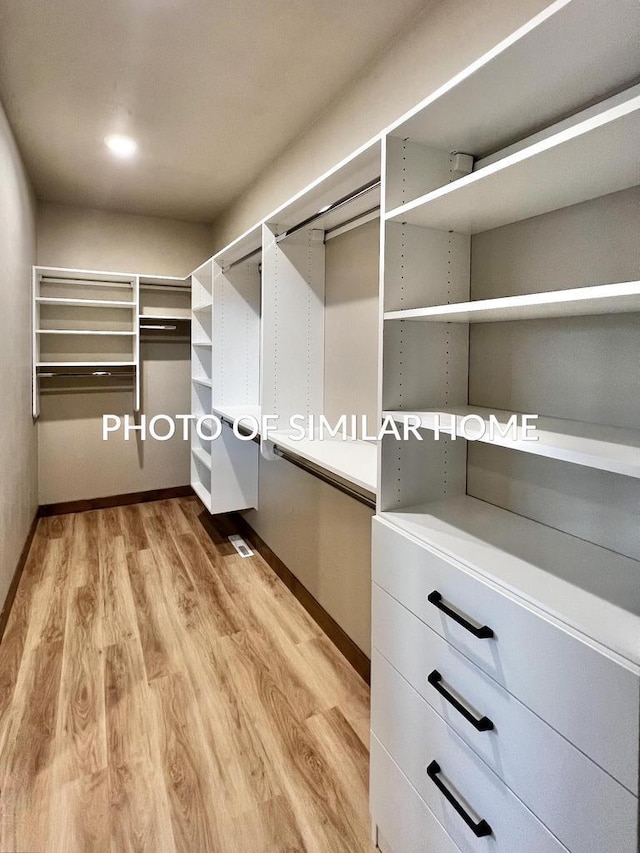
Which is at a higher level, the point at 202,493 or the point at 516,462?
the point at 516,462

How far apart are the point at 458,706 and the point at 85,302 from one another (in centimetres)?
391

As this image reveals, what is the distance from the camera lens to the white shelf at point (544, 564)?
871 mm

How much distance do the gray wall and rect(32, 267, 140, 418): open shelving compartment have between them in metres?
0.39

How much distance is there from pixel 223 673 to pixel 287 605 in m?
0.65

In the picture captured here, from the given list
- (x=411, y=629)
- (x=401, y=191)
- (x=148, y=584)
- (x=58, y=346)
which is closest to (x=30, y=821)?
(x=411, y=629)

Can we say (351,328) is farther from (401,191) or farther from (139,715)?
(139,715)

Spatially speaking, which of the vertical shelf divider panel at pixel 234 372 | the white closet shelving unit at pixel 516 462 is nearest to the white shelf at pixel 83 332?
the vertical shelf divider panel at pixel 234 372

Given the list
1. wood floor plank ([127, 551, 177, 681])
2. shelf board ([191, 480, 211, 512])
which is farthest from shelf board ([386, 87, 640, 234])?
shelf board ([191, 480, 211, 512])

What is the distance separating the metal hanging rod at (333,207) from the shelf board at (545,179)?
35 cm

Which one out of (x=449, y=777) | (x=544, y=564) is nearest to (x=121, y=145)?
(x=544, y=564)

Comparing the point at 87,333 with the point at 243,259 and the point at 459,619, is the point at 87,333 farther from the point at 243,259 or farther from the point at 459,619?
the point at 459,619

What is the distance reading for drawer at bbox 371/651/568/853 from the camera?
0.96m

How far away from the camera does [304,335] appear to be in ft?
7.72

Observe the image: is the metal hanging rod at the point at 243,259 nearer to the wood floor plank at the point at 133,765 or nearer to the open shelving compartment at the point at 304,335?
the open shelving compartment at the point at 304,335
